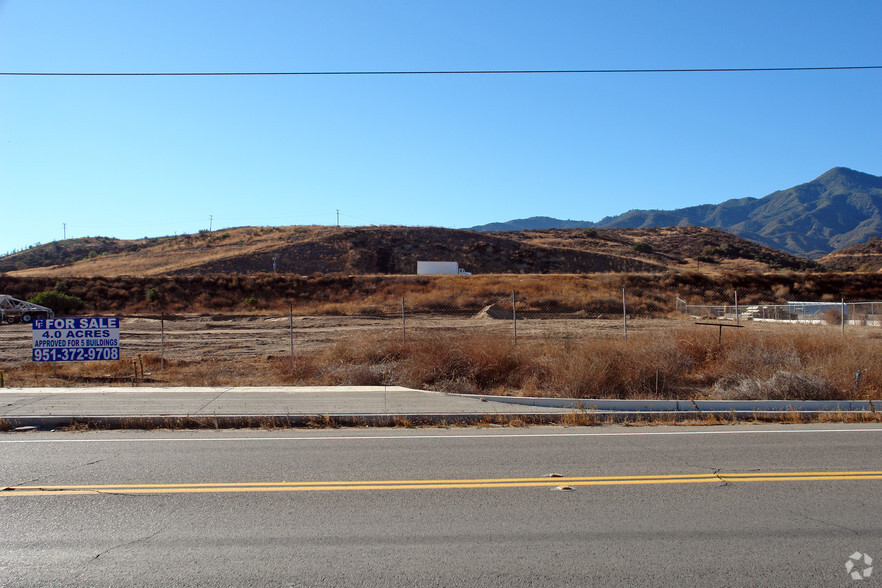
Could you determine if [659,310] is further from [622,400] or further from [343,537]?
[343,537]

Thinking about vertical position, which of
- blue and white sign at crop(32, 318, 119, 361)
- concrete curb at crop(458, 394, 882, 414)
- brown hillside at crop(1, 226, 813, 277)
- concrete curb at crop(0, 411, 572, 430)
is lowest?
concrete curb at crop(458, 394, 882, 414)

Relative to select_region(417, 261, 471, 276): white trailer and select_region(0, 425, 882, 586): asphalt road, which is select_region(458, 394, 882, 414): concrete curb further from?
select_region(417, 261, 471, 276): white trailer

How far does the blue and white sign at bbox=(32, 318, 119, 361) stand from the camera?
15.0 meters

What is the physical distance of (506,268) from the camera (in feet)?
235

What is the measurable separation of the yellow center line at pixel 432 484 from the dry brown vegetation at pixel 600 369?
16.6ft

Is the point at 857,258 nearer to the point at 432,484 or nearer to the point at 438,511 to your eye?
the point at 432,484

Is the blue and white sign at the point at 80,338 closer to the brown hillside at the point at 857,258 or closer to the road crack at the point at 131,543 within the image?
the road crack at the point at 131,543

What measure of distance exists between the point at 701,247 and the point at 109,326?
89.3 m

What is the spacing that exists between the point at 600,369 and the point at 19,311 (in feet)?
124

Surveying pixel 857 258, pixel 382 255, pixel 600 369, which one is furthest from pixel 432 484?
pixel 857 258

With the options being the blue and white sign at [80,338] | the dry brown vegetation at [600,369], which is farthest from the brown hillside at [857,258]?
the blue and white sign at [80,338]

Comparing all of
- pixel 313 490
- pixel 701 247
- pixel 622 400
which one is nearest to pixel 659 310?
pixel 622 400

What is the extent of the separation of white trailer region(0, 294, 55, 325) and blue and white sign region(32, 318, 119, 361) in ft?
88.2

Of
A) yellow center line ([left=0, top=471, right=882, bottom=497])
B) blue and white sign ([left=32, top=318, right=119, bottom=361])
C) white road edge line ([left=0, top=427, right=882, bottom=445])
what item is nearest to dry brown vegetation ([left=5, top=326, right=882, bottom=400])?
blue and white sign ([left=32, top=318, right=119, bottom=361])
